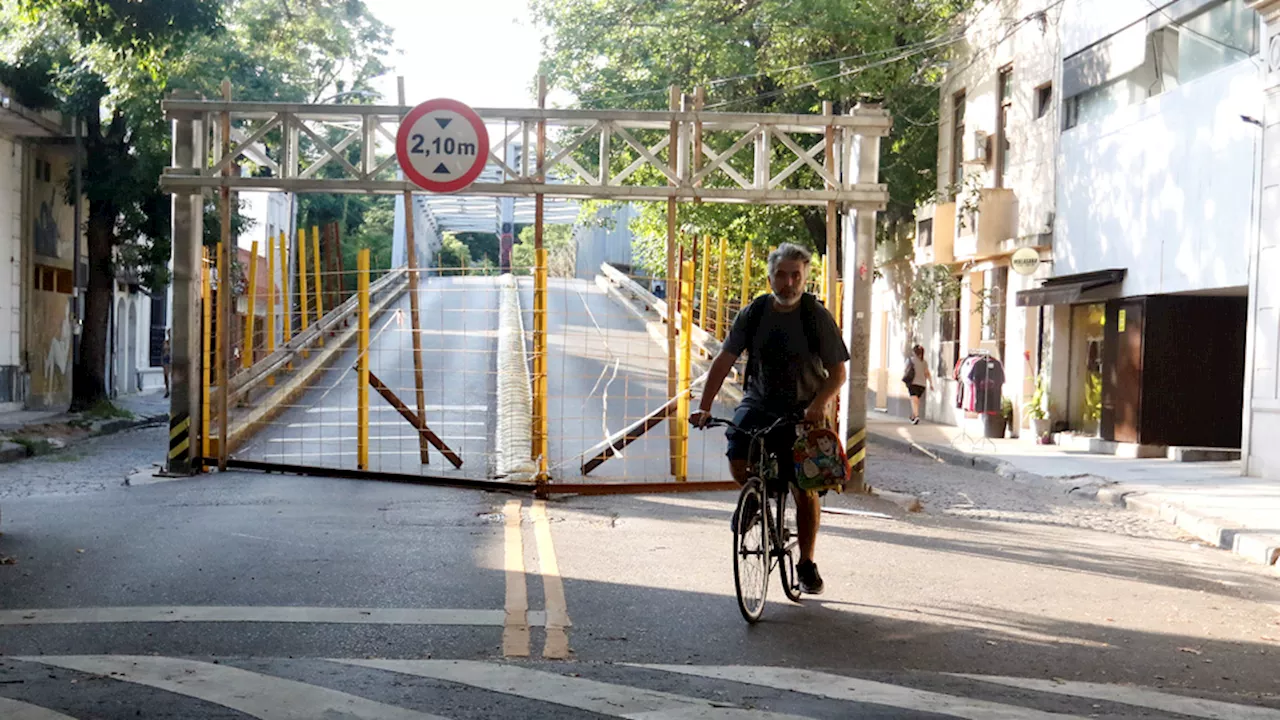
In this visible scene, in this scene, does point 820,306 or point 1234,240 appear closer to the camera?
point 820,306

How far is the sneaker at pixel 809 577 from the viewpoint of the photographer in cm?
812

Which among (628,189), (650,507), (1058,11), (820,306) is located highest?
(1058,11)

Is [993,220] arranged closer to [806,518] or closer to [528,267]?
[528,267]

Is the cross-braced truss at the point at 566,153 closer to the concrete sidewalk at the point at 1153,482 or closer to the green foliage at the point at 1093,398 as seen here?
the concrete sidewalk at the point at 1153,482

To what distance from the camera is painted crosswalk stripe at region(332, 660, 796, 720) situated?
5.46m

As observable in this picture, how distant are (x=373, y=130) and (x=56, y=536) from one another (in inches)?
247

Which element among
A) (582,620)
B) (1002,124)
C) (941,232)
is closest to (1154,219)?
(1002,124)

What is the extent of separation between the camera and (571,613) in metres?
7.71

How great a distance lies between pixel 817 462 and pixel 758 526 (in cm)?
43

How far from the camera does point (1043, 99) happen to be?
91.5 feet

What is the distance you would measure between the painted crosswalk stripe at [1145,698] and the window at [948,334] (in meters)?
26.3

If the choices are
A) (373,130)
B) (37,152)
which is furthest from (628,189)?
(37,152)

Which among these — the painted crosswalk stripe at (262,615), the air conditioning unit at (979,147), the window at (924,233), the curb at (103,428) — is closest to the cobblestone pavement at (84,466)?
the curb at (103,428)

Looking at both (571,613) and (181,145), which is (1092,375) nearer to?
(181,145)
